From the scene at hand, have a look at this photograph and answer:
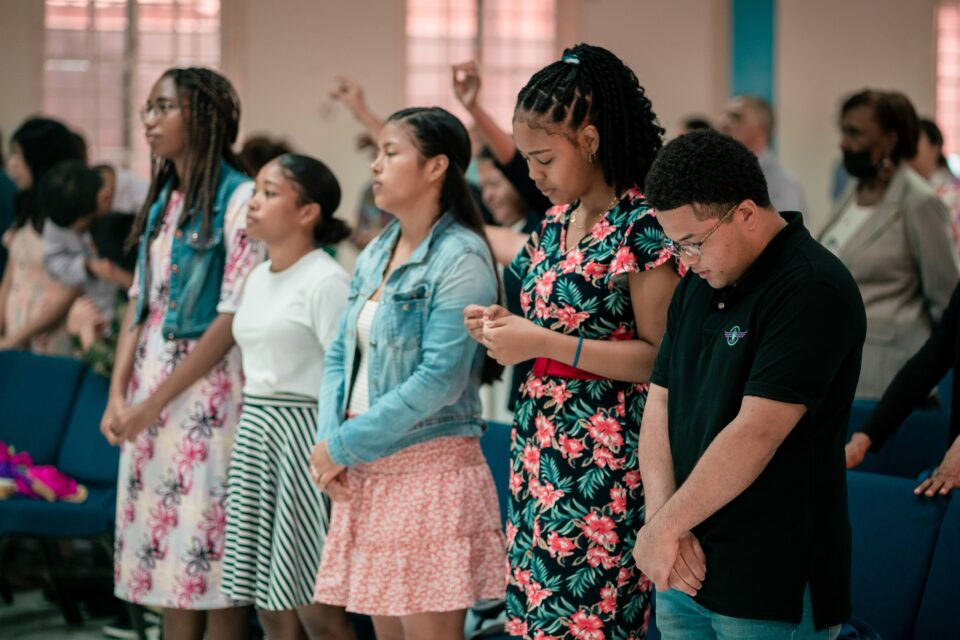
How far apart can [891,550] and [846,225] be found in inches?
63.1

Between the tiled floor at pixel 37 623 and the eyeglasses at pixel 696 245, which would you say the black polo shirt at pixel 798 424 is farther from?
the tiled floor at pixel 37 623

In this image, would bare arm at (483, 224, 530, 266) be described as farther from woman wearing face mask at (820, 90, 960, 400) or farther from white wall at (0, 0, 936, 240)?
white wall at (0, 0, 936, 240)

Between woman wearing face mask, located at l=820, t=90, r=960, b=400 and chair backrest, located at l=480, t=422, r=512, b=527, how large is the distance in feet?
3.75

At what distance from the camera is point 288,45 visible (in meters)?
9.50

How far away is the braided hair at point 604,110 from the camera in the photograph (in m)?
2.23

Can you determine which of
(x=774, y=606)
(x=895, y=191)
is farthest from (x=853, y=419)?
(x=774, y=606)

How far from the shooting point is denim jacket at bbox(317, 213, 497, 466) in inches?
99.5

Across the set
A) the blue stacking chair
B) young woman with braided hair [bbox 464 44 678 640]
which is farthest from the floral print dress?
the blue stacking chair

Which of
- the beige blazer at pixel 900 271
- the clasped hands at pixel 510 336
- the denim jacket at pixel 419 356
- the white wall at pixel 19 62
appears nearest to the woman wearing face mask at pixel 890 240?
the beige blazer at pixel 900 271

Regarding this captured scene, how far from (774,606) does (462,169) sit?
1.31 metres

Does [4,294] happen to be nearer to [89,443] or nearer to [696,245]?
[89,443]

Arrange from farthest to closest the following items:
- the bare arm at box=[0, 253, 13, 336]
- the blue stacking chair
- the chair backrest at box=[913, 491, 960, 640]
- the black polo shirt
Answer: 1. the bare arm at box=[0, 253, 13, 336]
2. the blue stacking chair
3. the chair backrest at box=[913, 491, 960, 640]
4. the black polo shirt

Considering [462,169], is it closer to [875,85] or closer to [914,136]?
[914,136]

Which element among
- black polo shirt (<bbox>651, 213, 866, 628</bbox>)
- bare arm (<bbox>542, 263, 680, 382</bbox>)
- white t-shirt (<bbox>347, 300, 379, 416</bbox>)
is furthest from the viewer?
white t-shirt (<bbox>347, 300, 379, 416</bbox>)
